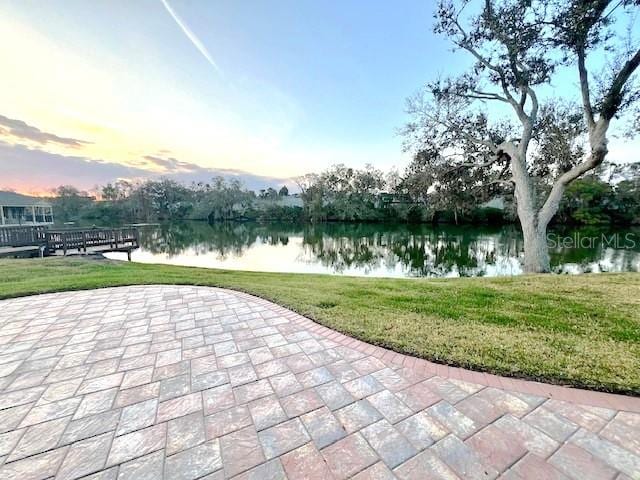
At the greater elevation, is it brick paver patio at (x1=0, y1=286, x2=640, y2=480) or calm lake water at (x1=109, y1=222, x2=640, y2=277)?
brick paver patio at (x1=0, y1=286, x2=640, y2=480)

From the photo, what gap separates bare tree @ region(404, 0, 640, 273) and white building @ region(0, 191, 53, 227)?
2411 cm

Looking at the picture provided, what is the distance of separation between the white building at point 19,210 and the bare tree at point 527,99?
79.1 ft

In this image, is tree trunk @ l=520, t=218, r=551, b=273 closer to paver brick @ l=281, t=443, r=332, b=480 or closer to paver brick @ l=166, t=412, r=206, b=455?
paver brick @ l=281, t=443, r=332, b=480

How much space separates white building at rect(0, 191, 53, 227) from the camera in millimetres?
16922

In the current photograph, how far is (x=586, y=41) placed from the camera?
570 cm

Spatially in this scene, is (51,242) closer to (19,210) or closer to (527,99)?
(19,210)

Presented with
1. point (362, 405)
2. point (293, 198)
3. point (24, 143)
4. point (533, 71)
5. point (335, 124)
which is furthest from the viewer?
point (293, 198)

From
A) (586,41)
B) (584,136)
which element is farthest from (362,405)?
(584,136)

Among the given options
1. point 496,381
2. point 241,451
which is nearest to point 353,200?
point 496,381

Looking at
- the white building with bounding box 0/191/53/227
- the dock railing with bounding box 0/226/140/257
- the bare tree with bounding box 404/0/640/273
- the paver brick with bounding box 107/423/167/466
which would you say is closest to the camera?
the paver brick with bounding box 107/423/167/466

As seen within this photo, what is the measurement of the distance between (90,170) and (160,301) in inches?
1059

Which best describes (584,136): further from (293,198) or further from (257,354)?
(293,198)

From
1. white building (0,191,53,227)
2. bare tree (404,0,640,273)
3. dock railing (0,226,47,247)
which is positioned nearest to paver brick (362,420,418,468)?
bare tree (404,0,640,273)

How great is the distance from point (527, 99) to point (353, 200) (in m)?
26.8
